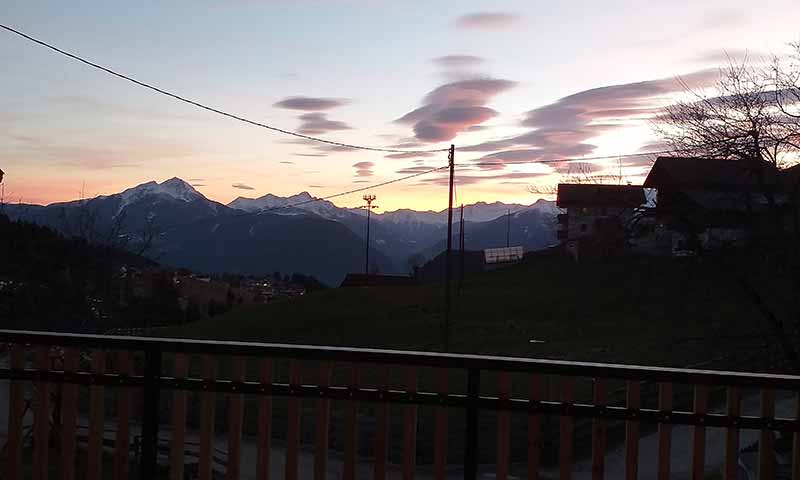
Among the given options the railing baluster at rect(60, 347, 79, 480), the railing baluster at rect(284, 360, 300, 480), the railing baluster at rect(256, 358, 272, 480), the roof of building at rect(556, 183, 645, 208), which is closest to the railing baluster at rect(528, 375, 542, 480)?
the railing baluster at rect(284, 360, 300, 480)

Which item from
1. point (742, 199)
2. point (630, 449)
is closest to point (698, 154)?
point (742, 199)

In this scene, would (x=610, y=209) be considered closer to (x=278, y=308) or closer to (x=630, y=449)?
(x=630, y=449)

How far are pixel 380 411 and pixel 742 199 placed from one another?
424 inches

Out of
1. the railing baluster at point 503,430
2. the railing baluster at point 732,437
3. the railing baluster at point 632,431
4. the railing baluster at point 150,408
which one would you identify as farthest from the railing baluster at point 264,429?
the railing baluster at point 732,437

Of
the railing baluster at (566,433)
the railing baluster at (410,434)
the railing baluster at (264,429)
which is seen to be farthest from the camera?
the railing baluster at (264,429)

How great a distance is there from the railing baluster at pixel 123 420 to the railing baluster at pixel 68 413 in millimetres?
254

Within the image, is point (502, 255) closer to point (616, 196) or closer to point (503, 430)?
point (616, 196)

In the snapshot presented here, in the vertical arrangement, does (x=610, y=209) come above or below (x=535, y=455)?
above

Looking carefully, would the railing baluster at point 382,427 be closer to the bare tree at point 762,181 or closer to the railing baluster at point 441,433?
the railing baluster at point 441,433

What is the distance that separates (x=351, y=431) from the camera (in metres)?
3.94

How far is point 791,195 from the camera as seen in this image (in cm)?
1226

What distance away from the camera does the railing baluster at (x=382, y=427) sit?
3867mm

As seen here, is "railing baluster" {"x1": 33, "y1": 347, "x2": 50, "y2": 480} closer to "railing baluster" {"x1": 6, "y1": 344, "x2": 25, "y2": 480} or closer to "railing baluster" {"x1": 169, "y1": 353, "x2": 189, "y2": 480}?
"railing baluster" {"x1": 6, "y1": 344, "x2": 25, "y2": 480}

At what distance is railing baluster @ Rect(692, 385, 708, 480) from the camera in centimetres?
363
